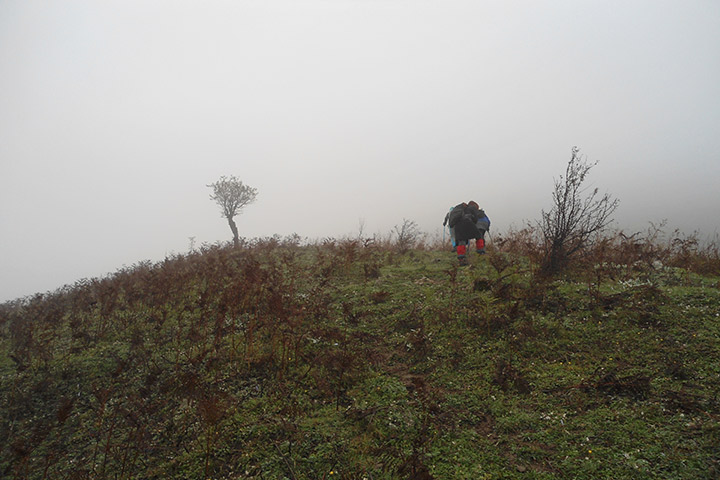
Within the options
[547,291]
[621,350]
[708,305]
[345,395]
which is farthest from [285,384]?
[708,305]

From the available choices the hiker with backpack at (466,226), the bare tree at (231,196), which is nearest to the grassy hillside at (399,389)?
the hiker with backpack at (466,226)

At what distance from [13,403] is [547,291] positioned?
932cm

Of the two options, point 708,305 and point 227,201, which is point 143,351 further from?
point 227,201

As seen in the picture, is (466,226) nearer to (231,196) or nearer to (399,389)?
(399,389)

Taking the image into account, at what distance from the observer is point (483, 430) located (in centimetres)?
335

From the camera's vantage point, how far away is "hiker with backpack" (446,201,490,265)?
9.77 metres

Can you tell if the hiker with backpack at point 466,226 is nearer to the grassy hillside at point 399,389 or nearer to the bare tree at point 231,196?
the grassy hillside at point 399,389

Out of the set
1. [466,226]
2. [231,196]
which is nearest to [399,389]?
[466,226]

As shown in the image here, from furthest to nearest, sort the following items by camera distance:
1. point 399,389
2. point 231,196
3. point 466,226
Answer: point 231,196
point 466,226
point 399,389

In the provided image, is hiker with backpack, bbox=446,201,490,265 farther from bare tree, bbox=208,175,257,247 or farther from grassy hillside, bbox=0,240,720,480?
bare tree, bbox=208,175,257,247

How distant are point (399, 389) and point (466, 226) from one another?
6774 millimetres

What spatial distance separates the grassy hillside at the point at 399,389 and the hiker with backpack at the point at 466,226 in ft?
8.88

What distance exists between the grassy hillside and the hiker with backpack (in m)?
2.71

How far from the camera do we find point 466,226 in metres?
9.78
